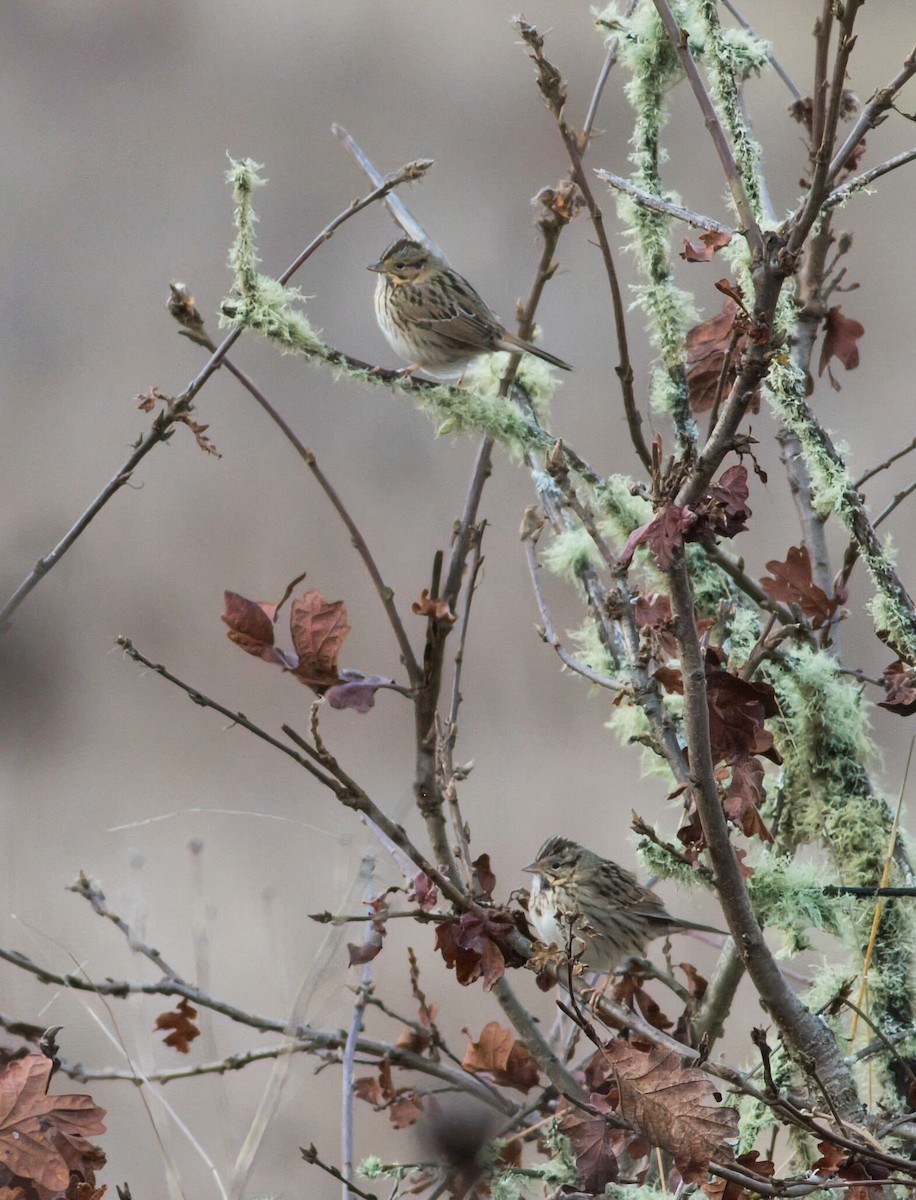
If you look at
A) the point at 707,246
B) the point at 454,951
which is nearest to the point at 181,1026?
the point at 454,951

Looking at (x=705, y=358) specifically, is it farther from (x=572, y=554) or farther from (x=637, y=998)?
(x=637, y=998)

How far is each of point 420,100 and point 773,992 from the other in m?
5.79

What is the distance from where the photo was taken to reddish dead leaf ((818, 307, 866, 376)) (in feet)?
6.99

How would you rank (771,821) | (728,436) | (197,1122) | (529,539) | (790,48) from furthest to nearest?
(790,48), (197,1122), (771,821), (529,539), (728,436)

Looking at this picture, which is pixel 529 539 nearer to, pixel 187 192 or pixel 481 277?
pixel 481 277

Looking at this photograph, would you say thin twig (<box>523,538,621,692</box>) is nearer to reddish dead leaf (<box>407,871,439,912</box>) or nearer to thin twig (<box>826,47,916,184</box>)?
reddish dead leaf (<box>407,871,439,912</box>)

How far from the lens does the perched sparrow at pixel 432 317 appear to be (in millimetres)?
3350

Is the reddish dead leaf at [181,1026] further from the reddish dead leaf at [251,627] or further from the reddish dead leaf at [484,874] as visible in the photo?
the reddish dead leaf at [251,627]

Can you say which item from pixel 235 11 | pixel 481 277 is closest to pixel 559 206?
pixel 481 277

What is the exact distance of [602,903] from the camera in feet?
8.62

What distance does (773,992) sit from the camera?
4.33ft

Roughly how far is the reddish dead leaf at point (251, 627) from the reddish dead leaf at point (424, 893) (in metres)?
0.29

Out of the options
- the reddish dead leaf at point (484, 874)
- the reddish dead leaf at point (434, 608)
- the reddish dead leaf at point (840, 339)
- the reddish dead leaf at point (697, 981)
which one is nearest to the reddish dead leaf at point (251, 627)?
the reddish dead leaf at point (434, 608)

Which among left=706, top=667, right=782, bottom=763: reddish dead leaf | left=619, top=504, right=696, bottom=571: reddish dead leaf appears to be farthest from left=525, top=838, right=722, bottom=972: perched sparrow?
left=619, top=504, right=696, bottom=571: reddish dead leaf
